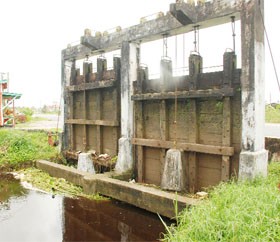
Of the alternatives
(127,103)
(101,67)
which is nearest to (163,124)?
(127,103)

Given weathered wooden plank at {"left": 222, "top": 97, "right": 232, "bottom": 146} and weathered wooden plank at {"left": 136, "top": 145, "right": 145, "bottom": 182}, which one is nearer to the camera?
weathered wooden plank at {"left": 222, "top": 97, "right": 232, "bottom": 146}

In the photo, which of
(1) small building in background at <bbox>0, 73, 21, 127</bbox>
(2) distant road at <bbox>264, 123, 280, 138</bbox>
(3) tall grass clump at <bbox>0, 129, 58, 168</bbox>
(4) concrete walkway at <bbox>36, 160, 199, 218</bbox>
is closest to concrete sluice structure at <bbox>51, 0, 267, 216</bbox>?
(4) concrete walkway at <bbox>36, 160, 199, 218</bbox>

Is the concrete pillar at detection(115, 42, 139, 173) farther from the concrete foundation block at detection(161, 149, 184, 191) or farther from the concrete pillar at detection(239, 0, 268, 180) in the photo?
the concrete pillar at detection(239, 0, 268, 180)

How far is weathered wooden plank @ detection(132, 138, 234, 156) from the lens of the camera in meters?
6.53

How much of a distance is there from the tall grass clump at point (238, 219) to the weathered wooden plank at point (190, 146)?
65.0 inches

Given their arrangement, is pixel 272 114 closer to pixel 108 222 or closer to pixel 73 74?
pixel 73 74

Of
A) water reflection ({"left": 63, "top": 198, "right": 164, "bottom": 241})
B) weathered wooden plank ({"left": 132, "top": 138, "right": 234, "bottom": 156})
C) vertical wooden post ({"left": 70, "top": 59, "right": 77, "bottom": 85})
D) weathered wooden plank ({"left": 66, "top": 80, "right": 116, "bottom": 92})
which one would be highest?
vertical wooden post ({"left": 70, "top": 59, "right": 77, "bottom": 85})

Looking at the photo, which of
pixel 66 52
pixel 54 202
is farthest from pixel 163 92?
pixel 66 52

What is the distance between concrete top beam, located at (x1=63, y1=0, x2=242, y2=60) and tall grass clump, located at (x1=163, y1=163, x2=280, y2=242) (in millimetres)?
4030

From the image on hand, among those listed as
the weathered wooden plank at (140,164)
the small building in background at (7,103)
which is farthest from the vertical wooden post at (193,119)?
the small building in background at (7,103)

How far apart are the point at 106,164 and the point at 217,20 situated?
5.40 meters

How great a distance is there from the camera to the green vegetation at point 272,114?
25.0 metres

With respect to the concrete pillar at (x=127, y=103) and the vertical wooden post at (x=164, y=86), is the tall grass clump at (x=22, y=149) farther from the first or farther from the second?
the vertical wooden post at (x=164, y=86)

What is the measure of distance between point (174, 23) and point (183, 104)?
82.3 inches
